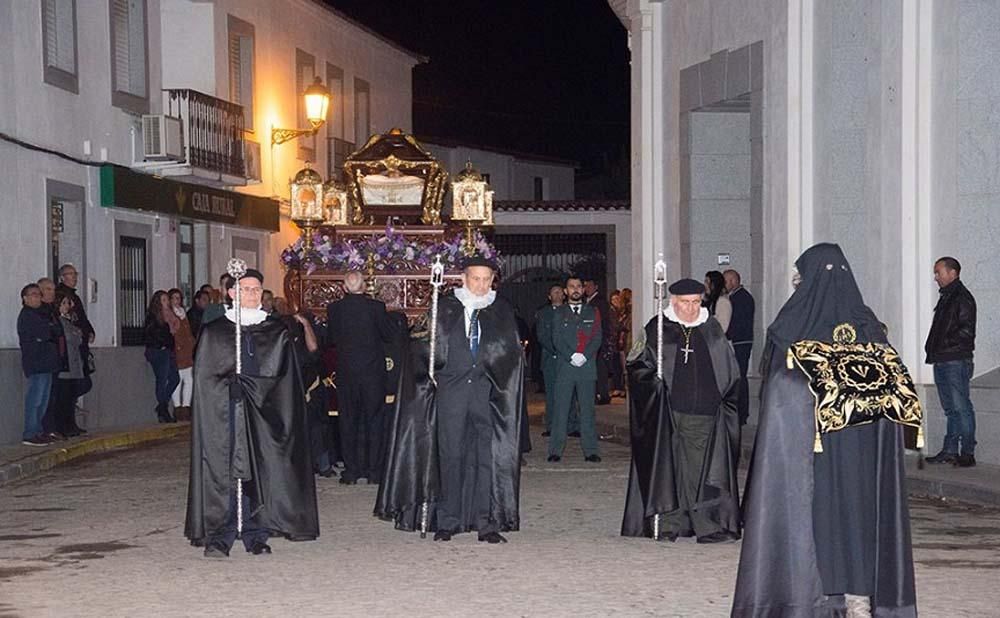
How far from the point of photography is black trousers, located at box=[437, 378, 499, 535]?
12289mm

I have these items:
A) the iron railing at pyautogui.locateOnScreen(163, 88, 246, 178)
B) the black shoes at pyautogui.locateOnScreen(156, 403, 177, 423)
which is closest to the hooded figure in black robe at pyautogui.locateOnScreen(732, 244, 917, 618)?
the black shoes at pyautogui.locateOnScreen(156, 403, 177, 423)

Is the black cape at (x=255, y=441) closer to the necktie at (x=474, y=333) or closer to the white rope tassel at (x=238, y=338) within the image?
the white rope tassel at (x=238, y=338)

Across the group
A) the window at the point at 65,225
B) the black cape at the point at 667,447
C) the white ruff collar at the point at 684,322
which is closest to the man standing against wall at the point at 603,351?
the window at the point at 65,225

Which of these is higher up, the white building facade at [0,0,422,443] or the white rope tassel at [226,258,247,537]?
the white building facade at [0,0,422,443]

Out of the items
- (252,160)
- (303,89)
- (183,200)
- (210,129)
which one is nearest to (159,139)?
(183,200)

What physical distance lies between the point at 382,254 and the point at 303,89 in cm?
1288

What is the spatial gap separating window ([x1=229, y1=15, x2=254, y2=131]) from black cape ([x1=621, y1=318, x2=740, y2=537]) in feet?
64.8

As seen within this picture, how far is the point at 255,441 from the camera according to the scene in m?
11.7

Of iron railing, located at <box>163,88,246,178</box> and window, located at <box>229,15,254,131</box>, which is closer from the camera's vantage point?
iron railing, located at <box>163,88,246,178</box>

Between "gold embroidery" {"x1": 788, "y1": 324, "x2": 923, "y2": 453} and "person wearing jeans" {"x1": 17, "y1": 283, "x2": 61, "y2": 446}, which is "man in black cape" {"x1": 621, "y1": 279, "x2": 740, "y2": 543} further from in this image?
"person wearing jeans" {"x1": 17, "y1": 283, "x2": 61, "y2": 446}

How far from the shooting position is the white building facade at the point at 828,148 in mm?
17547

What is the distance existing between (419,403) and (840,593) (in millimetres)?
4634

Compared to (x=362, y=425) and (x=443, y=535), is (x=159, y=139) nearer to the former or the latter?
(x=362, y=425)

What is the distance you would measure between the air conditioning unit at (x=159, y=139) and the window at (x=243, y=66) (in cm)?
430
